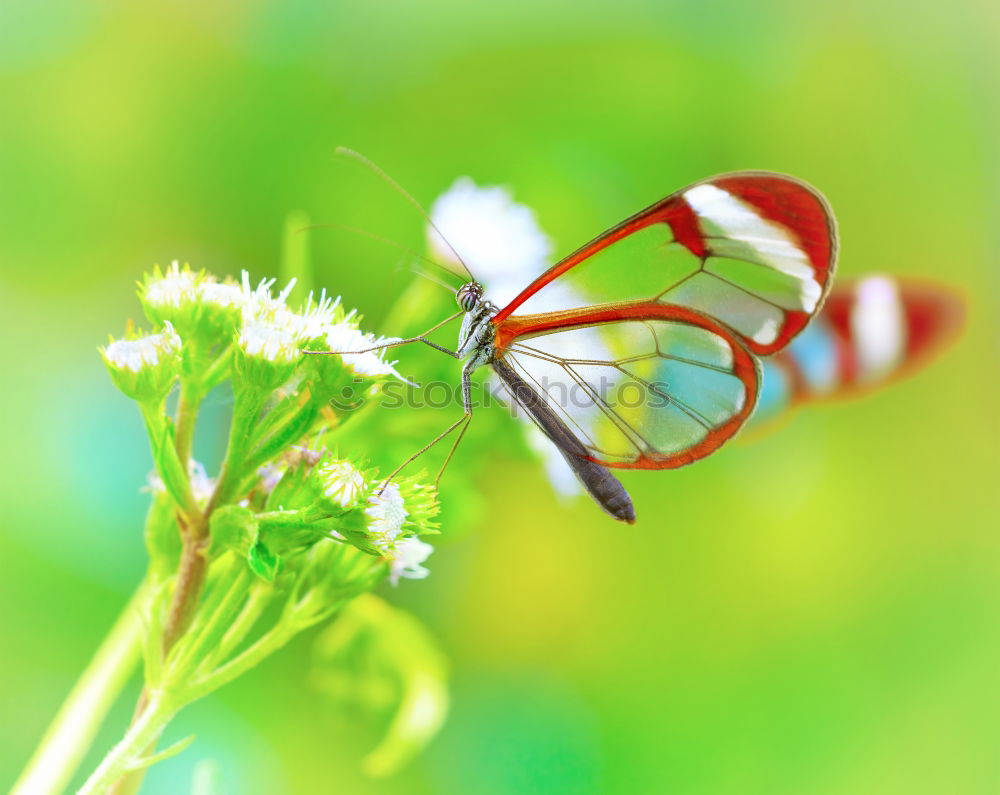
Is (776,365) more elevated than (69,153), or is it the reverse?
(69,153)

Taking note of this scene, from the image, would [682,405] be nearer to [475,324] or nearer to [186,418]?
[475,324]

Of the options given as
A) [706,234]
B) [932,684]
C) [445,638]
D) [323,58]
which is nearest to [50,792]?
[706,234]

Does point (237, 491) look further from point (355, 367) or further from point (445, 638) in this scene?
point (445, 638)

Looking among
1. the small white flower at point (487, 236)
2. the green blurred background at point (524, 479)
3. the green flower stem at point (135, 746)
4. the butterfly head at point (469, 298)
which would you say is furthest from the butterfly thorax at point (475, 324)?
the green blurred background at point (524, 479)

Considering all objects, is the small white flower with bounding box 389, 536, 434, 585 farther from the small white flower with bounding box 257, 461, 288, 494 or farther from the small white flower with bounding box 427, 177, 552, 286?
the small white flower with bounding box 427, 177, 552, 286

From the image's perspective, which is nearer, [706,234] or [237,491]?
[237,491]

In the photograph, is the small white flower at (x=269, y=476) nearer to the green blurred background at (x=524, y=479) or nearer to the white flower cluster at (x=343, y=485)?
the white flower cluster at (x=343, y=485)
